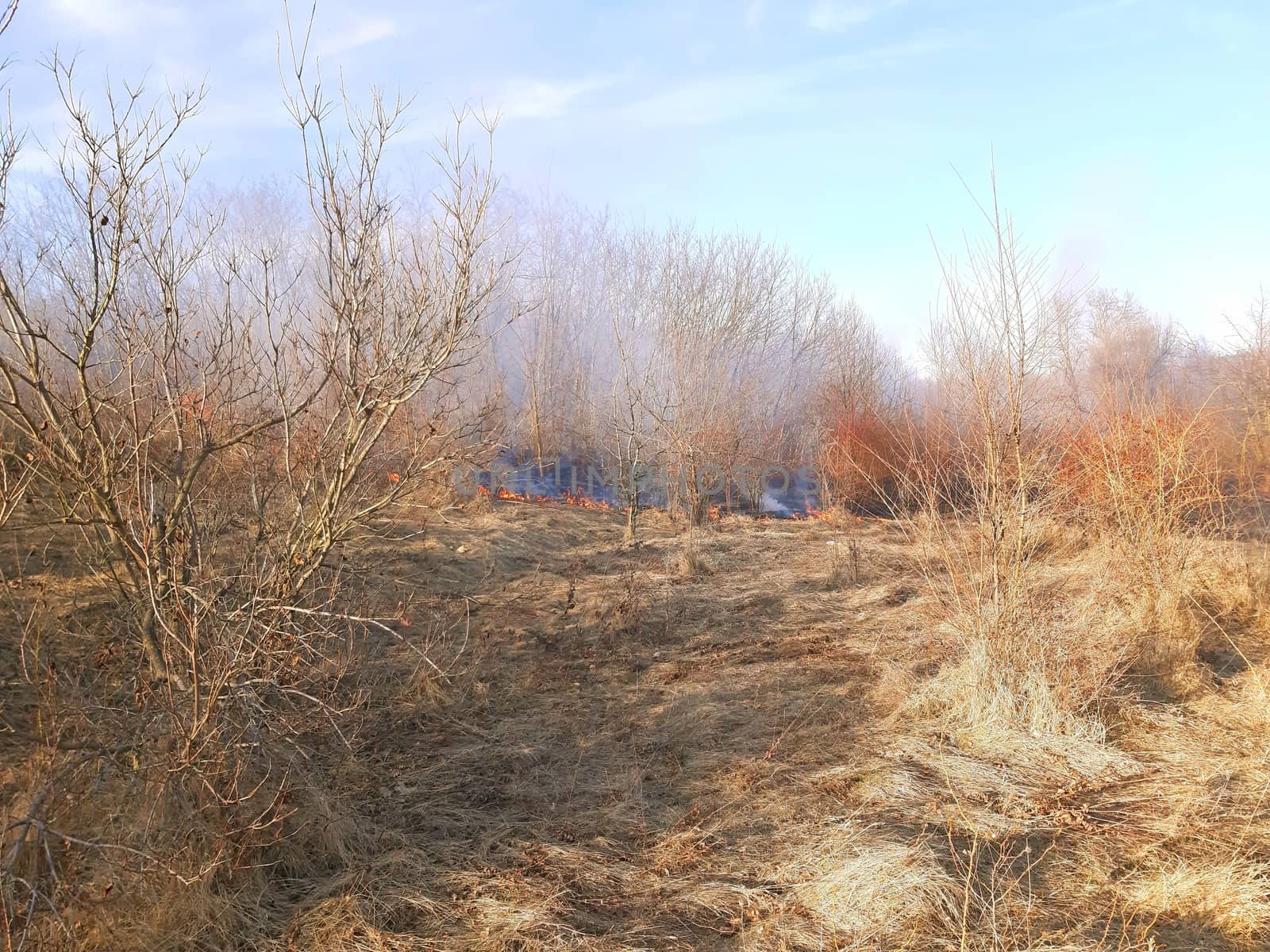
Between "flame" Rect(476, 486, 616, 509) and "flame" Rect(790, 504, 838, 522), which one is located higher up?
"flame" Rect(476, 486, 616, 509)

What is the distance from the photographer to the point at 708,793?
12.7 feet

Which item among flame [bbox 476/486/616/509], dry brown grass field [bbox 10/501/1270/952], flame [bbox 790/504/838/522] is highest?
flame [bbox 476/486/616/509]

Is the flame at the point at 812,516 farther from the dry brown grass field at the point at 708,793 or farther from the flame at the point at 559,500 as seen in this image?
the dry brown grass field at the point at 708,793

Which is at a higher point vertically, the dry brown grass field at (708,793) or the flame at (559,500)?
the flame at (559,500)

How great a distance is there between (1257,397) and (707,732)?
1433cm

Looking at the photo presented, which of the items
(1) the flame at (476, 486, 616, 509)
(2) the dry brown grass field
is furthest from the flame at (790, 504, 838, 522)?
(2) the dry brown grass field

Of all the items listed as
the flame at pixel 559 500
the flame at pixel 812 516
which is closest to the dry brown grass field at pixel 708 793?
the flame at pixel 812 516

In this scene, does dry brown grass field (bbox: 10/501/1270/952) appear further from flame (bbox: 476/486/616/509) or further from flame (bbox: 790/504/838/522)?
flame (bbox: 476/486/616/509)

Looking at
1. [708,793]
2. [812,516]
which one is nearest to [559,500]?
[812,516]

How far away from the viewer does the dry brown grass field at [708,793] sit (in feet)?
8.98

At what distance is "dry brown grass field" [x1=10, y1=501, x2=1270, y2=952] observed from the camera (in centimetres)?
274

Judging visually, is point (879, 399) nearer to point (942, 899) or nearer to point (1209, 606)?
point (1209, 606)

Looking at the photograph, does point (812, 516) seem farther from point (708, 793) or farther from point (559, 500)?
point (708, 793)

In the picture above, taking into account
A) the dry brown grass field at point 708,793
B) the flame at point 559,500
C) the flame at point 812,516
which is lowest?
the dry brown grass field at point 708,793
